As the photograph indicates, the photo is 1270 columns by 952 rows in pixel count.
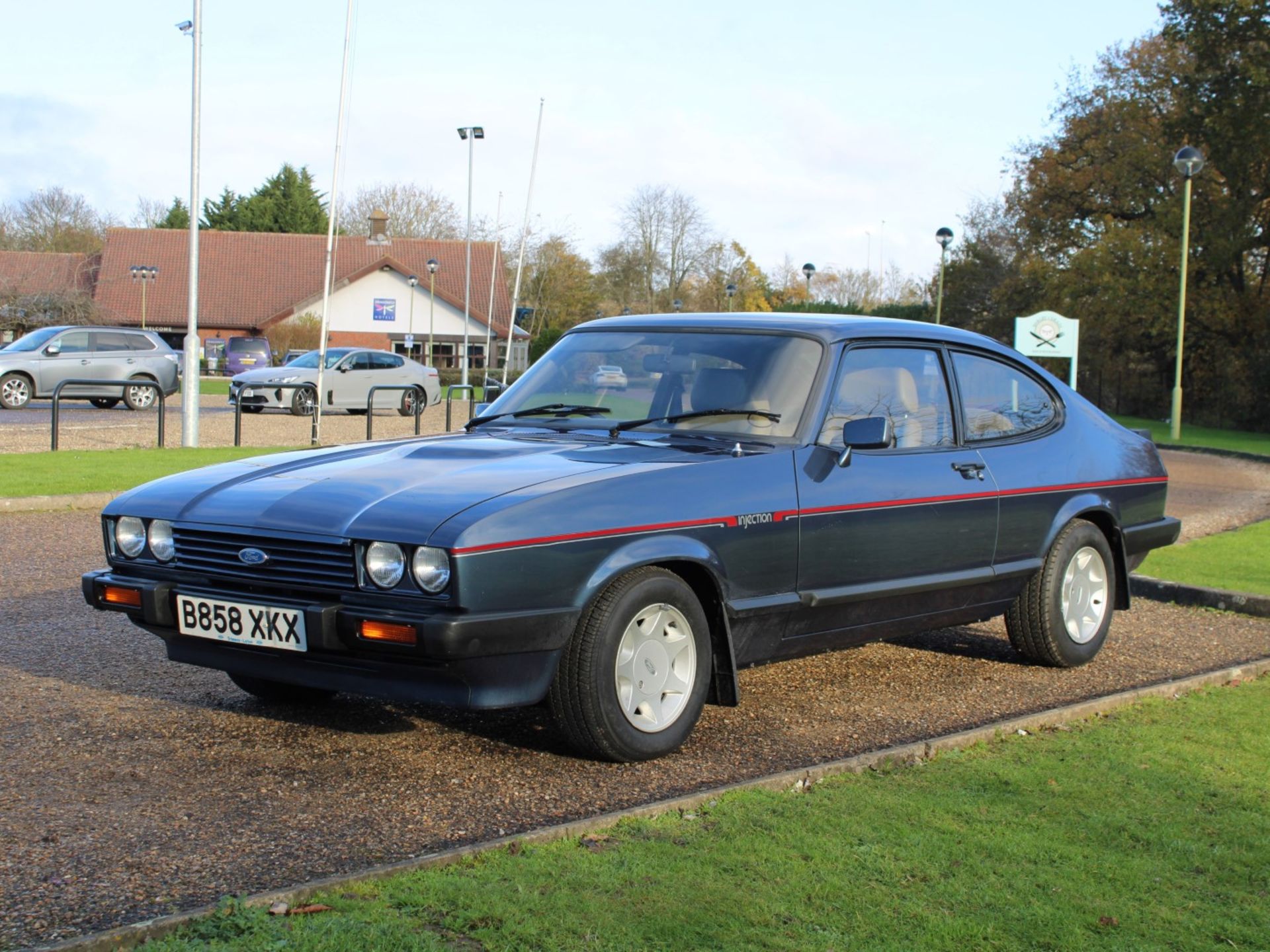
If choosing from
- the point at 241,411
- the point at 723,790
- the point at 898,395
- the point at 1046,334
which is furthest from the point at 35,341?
→ the point at 723,790

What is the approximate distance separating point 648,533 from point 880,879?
1.53 metres

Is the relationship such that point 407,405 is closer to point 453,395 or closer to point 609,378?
point 453,395

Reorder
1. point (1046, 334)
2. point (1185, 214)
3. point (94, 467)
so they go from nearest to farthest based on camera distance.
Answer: point (94, 467)
point (1046, 334)
point (1185, 214)

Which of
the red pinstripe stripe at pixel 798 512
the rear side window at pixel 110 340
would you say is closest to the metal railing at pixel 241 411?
the rear side window at pixel 110 340

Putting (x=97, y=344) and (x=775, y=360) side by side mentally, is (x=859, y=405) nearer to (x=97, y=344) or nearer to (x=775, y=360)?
(x=775, y=360)

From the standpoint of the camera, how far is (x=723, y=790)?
444 centimetres

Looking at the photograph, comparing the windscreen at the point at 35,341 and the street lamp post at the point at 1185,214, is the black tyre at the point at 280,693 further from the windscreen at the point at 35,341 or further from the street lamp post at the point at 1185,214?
the street lamp post at the point at 1185,214

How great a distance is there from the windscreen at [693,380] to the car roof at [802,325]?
6 centimetres

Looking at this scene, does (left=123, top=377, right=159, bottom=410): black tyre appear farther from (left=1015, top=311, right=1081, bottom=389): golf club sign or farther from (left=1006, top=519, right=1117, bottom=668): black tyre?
(left=1006, top=519, right=1117, bottom=668): black tyre

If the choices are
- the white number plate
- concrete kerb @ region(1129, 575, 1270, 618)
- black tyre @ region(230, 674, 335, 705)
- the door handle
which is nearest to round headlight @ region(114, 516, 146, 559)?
the white number plate

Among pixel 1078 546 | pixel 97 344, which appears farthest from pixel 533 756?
pixel 97 344

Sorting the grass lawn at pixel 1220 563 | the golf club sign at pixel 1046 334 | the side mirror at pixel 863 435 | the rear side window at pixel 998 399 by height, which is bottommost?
the grass lawn at pixel 1220 563

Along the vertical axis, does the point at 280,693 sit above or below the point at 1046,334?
below

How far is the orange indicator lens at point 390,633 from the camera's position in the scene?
4.35 metres
